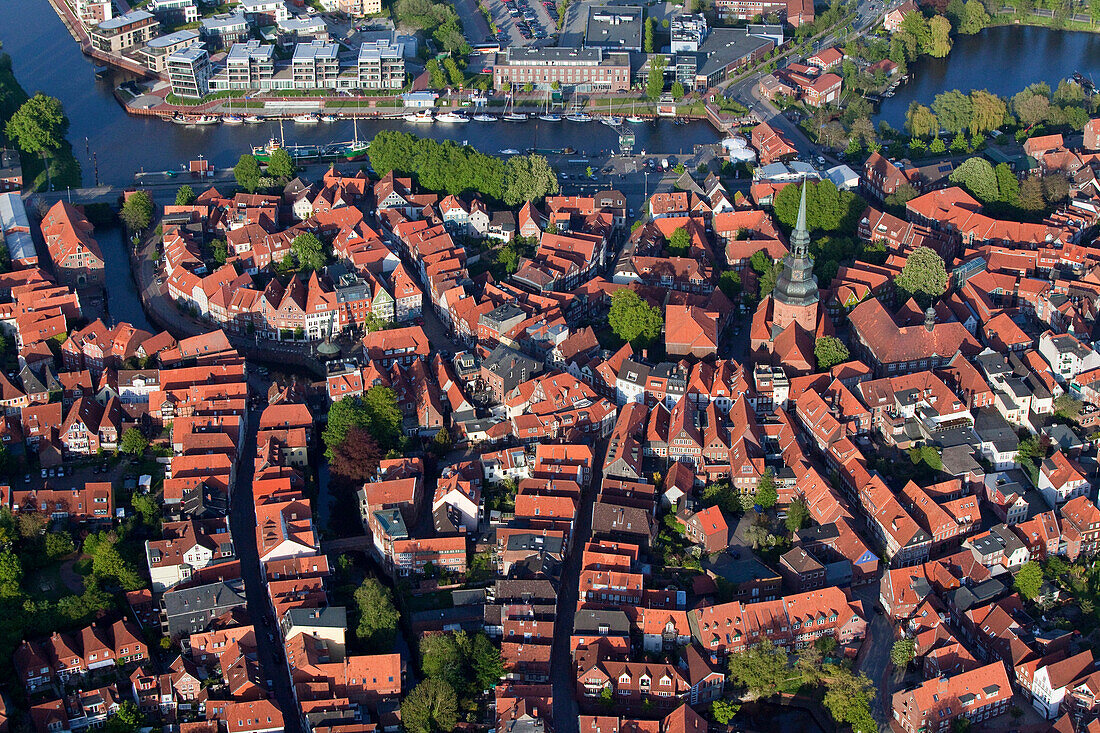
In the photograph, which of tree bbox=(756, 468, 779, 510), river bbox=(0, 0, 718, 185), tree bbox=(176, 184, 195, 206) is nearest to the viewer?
tree bbox=(756, 468, 779, 510)

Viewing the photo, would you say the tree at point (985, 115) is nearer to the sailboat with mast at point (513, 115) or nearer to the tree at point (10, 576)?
the sailboat with mast at point (513, 115)

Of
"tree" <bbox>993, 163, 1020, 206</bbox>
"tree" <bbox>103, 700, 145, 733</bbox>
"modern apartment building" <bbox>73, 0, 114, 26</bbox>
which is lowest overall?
"tree" <bbox>103, 700, 145, 733</bbox>

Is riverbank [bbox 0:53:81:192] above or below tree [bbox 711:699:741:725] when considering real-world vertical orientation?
above

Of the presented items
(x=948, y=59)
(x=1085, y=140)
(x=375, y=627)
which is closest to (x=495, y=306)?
(x=375, y=627)

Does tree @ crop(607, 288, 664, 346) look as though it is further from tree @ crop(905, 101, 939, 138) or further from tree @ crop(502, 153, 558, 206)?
tree @ crop(905, 101, 939, 138)

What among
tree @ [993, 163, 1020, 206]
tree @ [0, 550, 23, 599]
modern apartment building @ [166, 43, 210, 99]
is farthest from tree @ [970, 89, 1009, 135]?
tree @ [0, 550, 23, 599]
